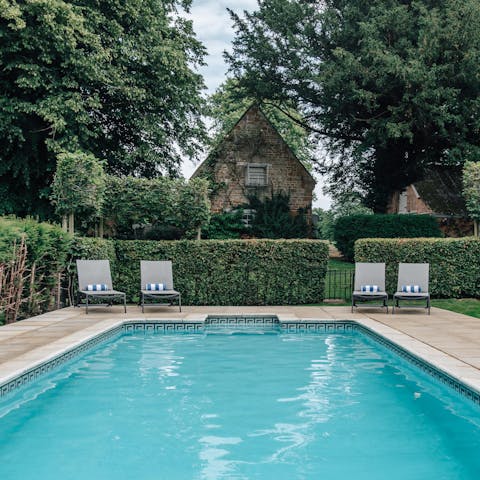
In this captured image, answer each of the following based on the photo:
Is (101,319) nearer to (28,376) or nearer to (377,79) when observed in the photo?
(28,376)

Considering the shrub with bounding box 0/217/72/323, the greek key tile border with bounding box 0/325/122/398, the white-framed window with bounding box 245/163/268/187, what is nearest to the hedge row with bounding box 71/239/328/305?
the shrub with bounding box 0/217/72/323

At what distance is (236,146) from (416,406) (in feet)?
82.4

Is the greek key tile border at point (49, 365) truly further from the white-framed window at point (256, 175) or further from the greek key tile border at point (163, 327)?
the white-framed window at point (256, 175)

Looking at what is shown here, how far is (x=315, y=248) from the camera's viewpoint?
51.4 ft

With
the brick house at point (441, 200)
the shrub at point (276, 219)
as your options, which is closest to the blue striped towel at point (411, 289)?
the shrub at point (276, 219)

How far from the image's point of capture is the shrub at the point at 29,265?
11.0 m

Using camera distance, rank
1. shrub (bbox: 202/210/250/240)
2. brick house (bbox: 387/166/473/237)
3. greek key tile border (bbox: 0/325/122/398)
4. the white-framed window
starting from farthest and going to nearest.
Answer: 1. brick house (bbox: 387/166/473/237)
2. the white-framed window
3. shrub (bbox: 202/210/250/240)
4. greek key tile border (bbox: 0/325/122/398)

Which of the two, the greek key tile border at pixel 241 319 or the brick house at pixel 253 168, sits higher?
the brick house at pixel 253 168

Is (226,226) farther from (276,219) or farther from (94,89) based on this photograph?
(94,89)

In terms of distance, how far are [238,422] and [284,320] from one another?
6.32 m

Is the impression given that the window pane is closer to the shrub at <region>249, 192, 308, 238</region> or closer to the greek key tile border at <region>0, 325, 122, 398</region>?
the shrub at <region>249, 192, 308, 238</region>

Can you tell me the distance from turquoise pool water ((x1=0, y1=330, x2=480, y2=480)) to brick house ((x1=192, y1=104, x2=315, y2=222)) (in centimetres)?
2143

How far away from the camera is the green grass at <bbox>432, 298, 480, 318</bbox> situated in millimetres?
14361

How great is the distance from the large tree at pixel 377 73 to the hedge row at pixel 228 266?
1265 centimetres
